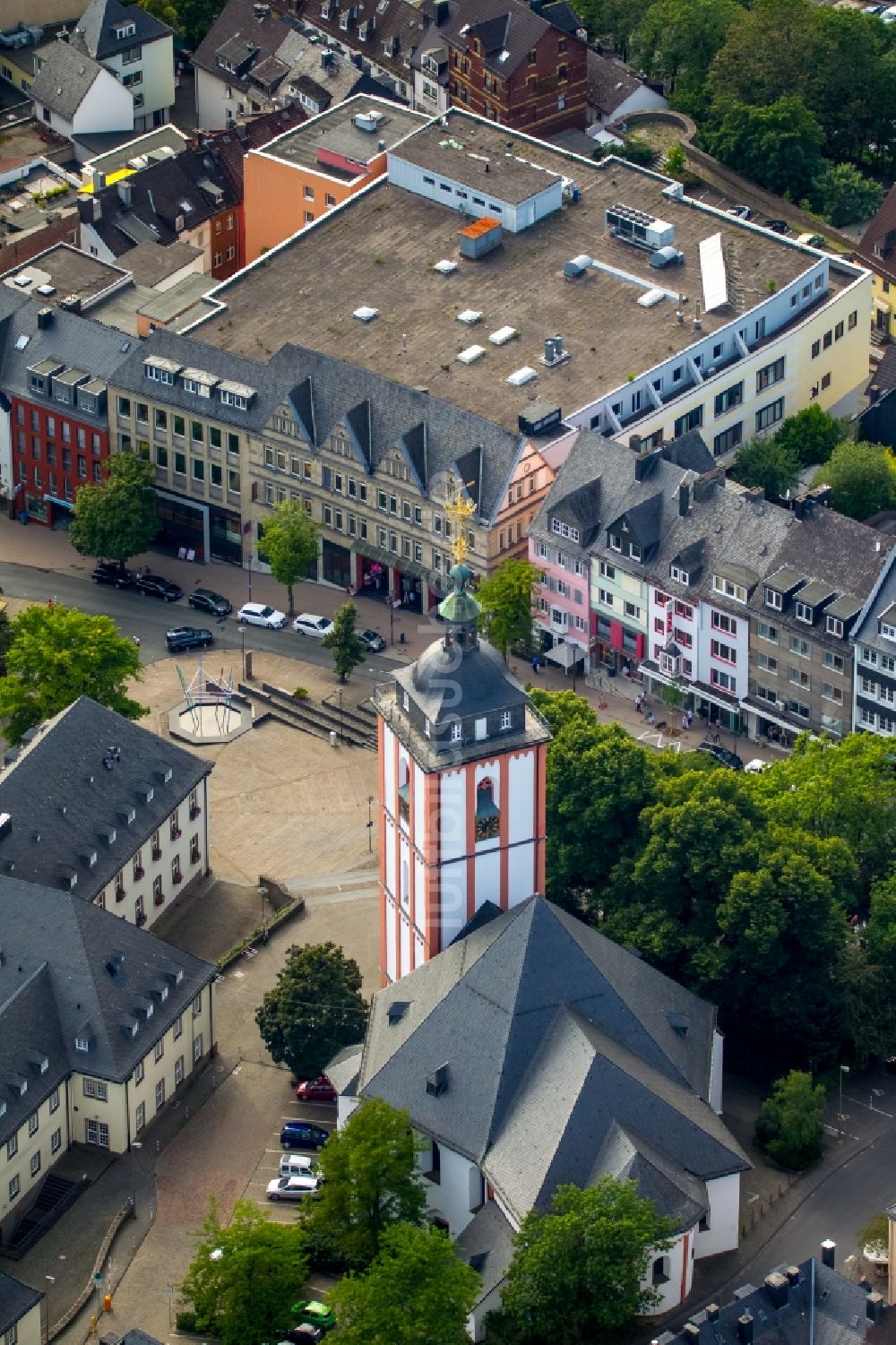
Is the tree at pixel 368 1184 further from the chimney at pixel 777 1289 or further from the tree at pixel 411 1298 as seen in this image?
the chimney at pixel 777 1289

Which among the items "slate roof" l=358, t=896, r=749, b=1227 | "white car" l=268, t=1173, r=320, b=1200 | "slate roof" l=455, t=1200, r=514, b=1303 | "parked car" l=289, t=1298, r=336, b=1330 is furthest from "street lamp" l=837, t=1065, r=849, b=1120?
"parked car" l=289, t=1298, r=336, b=1330

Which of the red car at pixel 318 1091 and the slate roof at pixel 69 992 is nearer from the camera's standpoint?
the slate roof at pixel 69 992

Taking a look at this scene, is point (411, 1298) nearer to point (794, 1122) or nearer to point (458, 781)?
point (458, 781)

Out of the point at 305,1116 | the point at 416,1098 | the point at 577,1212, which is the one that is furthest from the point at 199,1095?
the point at 577,1212

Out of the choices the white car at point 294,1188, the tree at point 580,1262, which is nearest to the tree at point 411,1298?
the tree at point 580,1262

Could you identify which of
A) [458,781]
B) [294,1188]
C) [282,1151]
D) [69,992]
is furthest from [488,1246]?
[69,992]

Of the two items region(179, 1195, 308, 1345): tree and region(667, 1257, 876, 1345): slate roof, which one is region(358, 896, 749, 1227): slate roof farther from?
Answer: region(179, 1195, 308, 1345): tree
